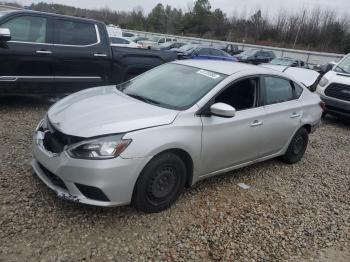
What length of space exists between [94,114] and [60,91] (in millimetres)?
3774

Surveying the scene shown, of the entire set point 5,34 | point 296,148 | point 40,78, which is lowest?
point 296,148

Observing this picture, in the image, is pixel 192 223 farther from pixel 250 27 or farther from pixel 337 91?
pixel 250 27

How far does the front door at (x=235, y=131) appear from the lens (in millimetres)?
4051

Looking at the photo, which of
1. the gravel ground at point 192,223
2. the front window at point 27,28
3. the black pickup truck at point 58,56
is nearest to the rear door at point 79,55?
the black pickup truck at point 58,56

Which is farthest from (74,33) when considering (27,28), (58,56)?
(27,28)

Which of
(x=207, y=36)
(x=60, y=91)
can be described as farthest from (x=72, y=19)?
(x=207, y=36)

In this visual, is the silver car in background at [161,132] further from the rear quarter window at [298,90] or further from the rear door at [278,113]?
the rear quarter window at [298,90]

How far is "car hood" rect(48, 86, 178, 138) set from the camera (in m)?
3.40

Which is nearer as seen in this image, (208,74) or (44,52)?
(208,74)

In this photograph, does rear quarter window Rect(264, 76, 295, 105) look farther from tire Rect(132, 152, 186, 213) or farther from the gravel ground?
tire Rect(132, 152, 186, 213)

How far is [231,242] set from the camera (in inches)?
139

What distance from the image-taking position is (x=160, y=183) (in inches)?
146

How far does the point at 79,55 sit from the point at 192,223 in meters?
4.66

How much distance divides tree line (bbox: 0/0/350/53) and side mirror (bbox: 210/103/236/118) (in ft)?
166
